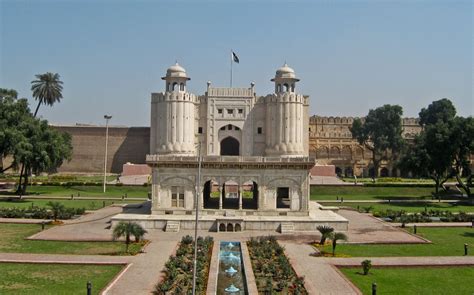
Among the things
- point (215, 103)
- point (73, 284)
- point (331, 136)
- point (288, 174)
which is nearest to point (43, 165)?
point (215, 103)

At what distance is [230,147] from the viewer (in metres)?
44.2

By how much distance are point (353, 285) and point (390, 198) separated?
33360 mm

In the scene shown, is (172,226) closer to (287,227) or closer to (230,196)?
(287,227)

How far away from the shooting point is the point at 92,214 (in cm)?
3591

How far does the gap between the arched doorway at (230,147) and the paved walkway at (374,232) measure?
485 inches

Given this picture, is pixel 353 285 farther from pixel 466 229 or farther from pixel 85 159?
pixel 85 159

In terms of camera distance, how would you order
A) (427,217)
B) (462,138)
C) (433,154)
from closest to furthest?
(427,217) < (462,138) < (433,154)

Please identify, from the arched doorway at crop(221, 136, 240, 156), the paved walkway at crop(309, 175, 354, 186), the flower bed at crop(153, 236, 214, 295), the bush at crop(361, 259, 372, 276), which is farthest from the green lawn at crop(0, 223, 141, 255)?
the paved walkway at crop(309, 175, 354, 186)

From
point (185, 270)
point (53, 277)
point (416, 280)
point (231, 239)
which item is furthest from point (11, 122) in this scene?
point (416, 280)

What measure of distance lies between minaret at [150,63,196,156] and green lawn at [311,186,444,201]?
16.1m

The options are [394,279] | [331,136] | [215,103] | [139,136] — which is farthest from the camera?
[331,136]

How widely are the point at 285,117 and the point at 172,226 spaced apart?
48.0 feet

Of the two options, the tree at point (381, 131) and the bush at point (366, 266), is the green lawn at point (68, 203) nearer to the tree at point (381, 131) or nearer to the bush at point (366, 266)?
the bush at point (366, 266)

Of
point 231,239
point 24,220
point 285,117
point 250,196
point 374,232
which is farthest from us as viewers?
point 250,196
